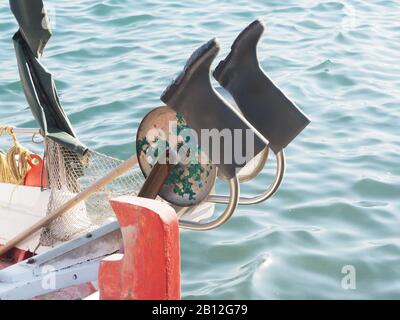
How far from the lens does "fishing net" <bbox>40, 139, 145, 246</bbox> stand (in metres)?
4.39

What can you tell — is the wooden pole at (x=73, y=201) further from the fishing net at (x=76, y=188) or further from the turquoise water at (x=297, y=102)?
the turquoise water at (x=297, y=102)

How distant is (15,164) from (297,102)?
132 inches

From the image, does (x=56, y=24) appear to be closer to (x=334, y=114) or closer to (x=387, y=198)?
(x=334, y=114)

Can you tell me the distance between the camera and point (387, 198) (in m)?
5.93

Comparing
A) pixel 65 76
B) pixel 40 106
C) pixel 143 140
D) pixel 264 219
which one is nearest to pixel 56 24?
pixel 65 76

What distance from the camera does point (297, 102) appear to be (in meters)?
7.65

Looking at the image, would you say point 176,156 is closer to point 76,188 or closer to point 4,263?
point 76,188

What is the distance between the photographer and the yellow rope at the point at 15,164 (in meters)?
4.84

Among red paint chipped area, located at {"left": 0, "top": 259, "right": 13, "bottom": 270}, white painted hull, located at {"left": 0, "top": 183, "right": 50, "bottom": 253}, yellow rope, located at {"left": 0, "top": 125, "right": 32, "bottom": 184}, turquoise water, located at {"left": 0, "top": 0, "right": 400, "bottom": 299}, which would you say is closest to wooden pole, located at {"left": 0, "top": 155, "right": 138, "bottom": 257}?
red paint chipped area, located at {"left": 0, "top": 259, "right": 13, "bottom": 270}

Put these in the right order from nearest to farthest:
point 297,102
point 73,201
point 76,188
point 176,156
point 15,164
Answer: point 176,156 < point 73,201 < point 76,188 < point 15,164 < point 297,102

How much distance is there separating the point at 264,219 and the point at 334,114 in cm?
190

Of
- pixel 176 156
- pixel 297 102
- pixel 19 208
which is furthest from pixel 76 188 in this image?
pixel 297 102

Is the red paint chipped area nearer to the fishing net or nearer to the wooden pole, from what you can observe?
A: the wooden pole

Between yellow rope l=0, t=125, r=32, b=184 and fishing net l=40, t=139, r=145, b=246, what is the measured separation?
26cm
